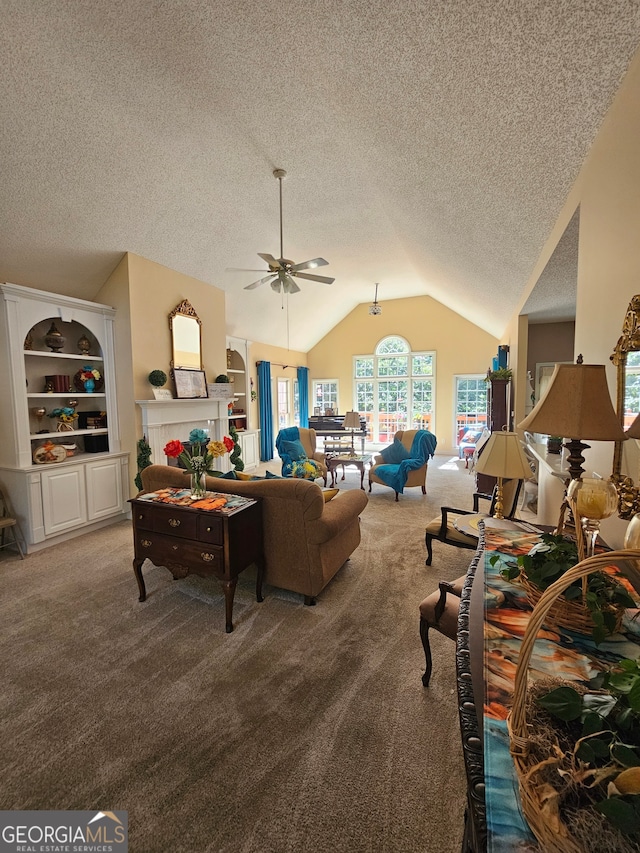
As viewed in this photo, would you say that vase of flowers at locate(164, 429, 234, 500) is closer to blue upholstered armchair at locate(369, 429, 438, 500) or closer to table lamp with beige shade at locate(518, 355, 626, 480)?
table lamp with beige shade at locate(518, 355, 626, 480)

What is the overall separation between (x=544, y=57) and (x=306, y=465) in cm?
420

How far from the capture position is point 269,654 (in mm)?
2156

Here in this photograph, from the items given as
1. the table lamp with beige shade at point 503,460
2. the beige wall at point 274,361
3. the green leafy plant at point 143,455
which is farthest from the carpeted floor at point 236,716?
the beige wall at point 274,361

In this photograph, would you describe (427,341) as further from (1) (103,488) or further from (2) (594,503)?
(2) (594,503)

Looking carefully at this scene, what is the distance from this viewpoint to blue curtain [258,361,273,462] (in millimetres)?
8188

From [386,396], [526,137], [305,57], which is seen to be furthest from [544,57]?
[386,396]

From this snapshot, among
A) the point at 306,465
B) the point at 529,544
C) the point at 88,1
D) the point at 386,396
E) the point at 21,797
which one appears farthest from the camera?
the point at 386,396

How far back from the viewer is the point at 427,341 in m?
9.21

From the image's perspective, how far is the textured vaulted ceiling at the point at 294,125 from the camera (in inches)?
63.3

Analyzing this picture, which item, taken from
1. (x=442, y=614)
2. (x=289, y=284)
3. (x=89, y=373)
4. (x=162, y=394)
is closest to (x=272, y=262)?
(x=289, y=284)

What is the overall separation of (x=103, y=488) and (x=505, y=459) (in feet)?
14.1

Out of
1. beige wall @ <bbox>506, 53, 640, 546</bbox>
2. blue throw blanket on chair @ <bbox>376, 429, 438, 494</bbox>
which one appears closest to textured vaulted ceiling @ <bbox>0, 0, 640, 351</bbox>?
beige wall @ <bbox>506, 53, 640, 546</bbox>

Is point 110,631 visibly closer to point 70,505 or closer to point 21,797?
point 21,797

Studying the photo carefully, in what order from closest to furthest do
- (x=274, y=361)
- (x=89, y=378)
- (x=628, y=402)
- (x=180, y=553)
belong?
(x=628, y=402), (x=180, y=553), (x=89, y=378), (x=274, y=361)
